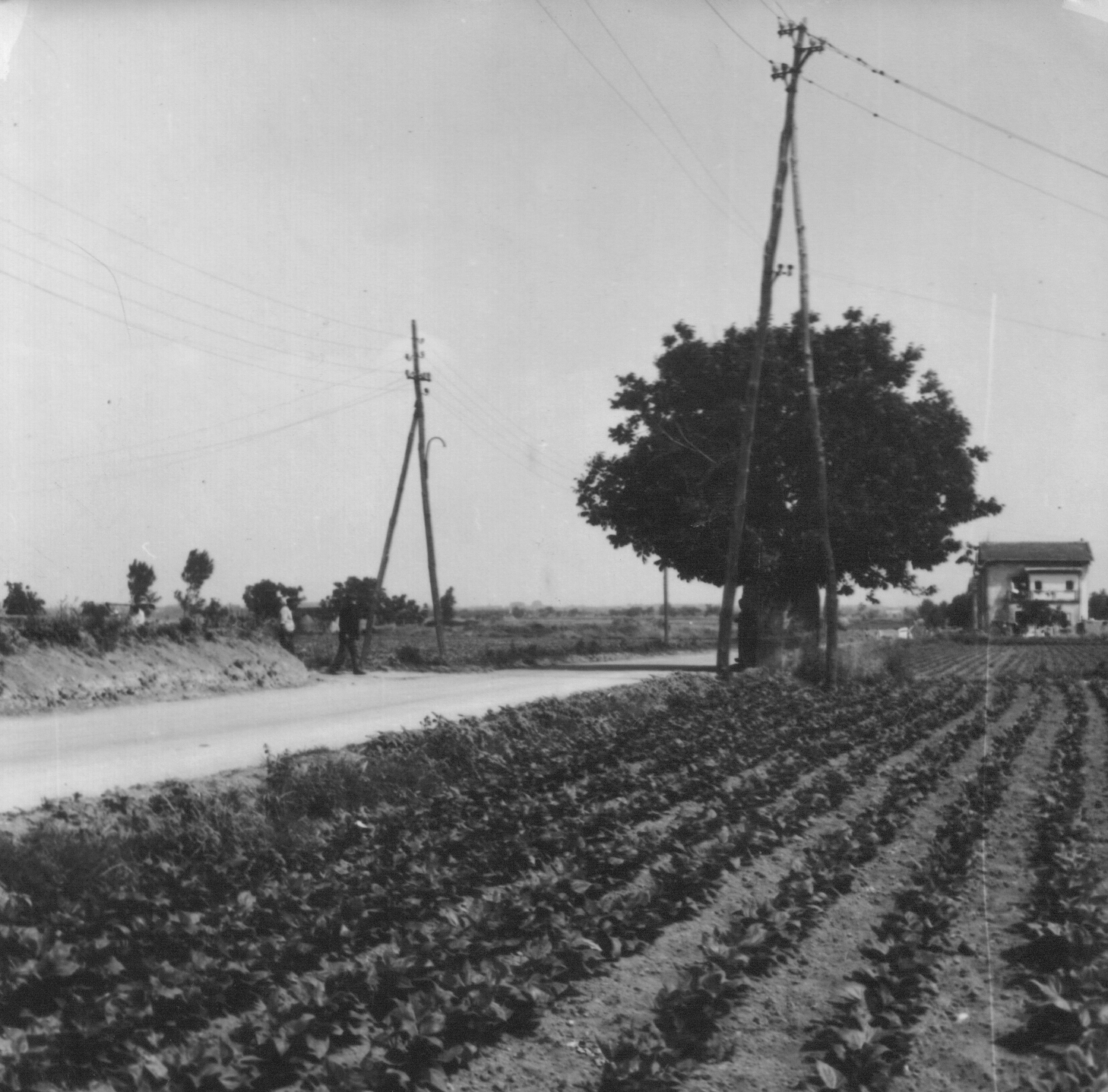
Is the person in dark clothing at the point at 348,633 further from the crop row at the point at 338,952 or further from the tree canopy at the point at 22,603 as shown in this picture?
the crop row at the point at 338,952

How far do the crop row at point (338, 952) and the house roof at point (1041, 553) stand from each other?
84431 millimetres

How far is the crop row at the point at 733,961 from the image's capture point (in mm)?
4539

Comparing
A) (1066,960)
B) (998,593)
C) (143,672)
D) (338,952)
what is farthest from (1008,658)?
(998,593)

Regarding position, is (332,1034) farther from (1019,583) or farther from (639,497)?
(1019,583)

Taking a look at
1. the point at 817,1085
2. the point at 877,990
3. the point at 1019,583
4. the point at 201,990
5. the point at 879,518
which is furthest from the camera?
the point at 1019,583

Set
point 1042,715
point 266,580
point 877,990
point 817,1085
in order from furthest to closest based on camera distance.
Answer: point 266,580
point 1042,715
point 877,990
point 817,1085

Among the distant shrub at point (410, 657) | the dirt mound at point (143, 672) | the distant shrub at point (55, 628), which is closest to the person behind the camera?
the dirt mound at point (143, 672)

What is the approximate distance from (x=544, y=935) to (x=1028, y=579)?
88.0 m

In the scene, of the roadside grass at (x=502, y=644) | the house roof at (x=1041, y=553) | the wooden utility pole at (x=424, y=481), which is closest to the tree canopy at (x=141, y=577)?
the roadside grass at (x=502, y=644)

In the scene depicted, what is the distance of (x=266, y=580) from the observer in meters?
63.7

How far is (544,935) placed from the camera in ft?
19.7

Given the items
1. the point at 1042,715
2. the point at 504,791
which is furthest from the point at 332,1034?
the point at 1042,715

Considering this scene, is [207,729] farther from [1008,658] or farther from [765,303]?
[1008,658]

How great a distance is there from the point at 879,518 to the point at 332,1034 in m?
27.1
